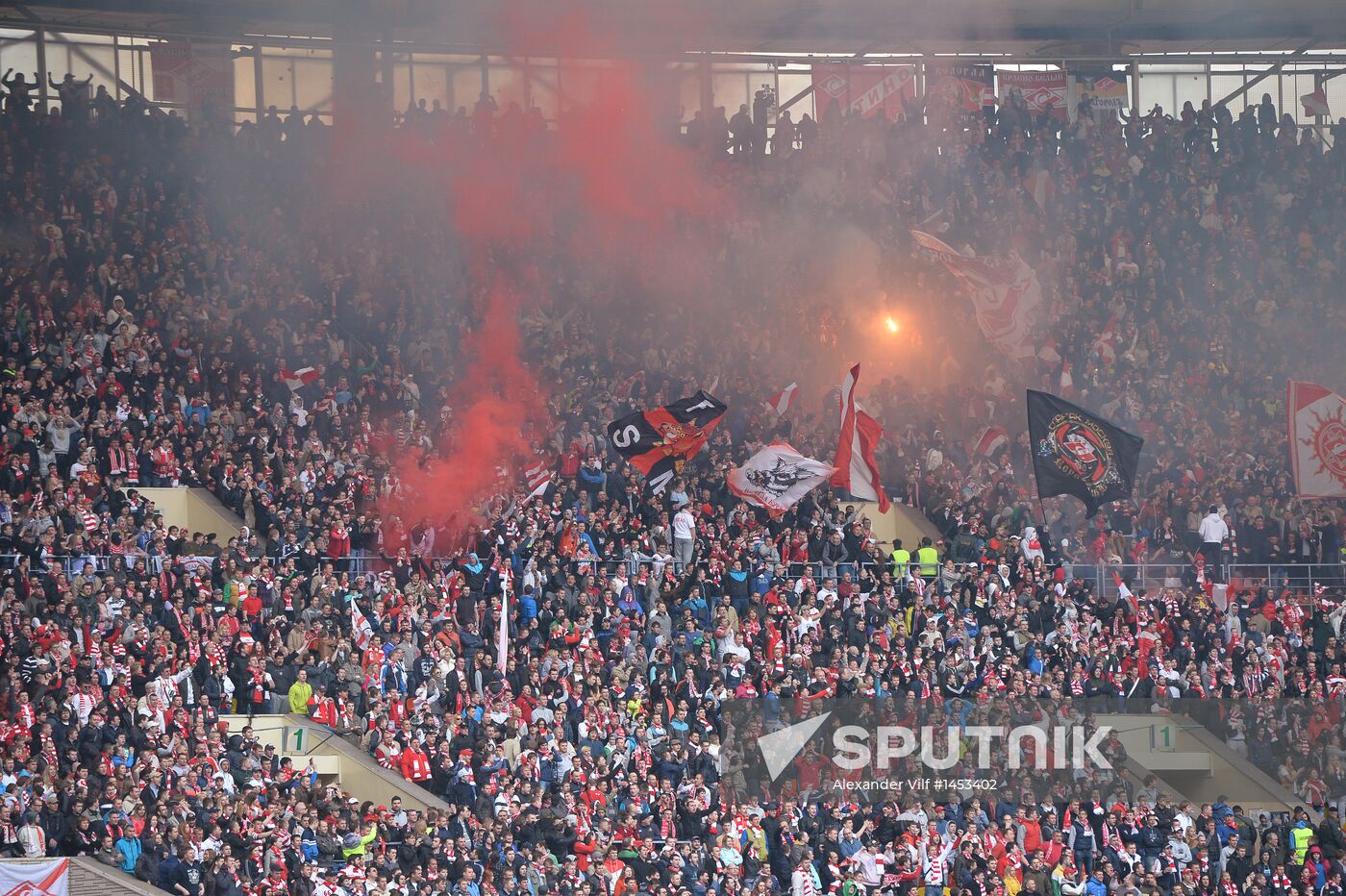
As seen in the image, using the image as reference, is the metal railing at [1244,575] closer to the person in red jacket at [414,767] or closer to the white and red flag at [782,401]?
the white and red flag at [782,401]

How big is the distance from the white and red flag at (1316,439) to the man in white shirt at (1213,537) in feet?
4.48

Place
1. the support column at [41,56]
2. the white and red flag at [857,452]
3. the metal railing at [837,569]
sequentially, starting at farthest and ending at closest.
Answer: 1. the support column at [41,56]
2. the white and red flag at [857,452]
3. the metal railing at [837,569]

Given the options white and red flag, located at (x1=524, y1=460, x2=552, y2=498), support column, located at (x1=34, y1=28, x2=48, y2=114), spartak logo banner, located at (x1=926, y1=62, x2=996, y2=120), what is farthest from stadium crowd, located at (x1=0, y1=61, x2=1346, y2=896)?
support column, located at (x1=34, y1=28, x2=48, y2=114)

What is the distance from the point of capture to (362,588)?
84.8ft

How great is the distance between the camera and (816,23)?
3991cm

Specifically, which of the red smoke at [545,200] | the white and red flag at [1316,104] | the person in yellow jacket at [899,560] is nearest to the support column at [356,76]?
the red smoke at [545,200]

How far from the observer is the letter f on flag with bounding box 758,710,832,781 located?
83.4ft

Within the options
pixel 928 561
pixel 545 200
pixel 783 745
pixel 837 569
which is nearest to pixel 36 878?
pixel 783 745

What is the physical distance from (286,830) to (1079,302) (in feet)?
68.2

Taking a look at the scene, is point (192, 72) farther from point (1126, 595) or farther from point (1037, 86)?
point (1126, 595)

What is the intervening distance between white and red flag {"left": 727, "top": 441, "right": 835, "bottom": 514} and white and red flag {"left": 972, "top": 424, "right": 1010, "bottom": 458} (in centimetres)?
448

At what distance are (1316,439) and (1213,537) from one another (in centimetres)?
227

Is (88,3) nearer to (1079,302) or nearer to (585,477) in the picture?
(585,477)

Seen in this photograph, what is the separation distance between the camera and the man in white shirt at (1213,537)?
3194cm
